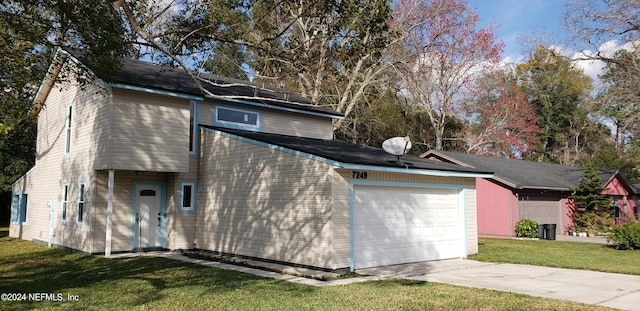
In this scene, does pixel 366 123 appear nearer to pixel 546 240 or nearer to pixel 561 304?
pixel 546 240

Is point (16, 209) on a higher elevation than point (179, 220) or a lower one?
higher

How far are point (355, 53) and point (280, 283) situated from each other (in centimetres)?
558

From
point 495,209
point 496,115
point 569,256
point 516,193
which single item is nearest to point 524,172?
point 516,193

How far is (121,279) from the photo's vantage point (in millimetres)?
10109

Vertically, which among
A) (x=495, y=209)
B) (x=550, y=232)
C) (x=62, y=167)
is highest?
(x=62, y=167)

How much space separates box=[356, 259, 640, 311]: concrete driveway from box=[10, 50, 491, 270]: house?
0.91 m

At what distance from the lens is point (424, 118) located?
3631 cm

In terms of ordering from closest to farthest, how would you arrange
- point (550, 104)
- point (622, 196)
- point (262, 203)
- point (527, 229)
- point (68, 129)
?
1. point (262, 203)
2. point (68, 129)
3. point (527, 229)
4. point (622, 196)
5. point (550, 104)

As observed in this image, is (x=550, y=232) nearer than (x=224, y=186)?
No

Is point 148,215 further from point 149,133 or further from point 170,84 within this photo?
point 170,84

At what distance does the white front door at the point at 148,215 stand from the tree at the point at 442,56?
19.1 metres

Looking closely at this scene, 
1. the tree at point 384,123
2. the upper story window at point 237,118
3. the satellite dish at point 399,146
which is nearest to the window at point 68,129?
the upper story window at point 237,118

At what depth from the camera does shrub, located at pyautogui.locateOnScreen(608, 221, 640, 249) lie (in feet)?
55.9

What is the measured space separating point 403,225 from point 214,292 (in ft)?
19.2
